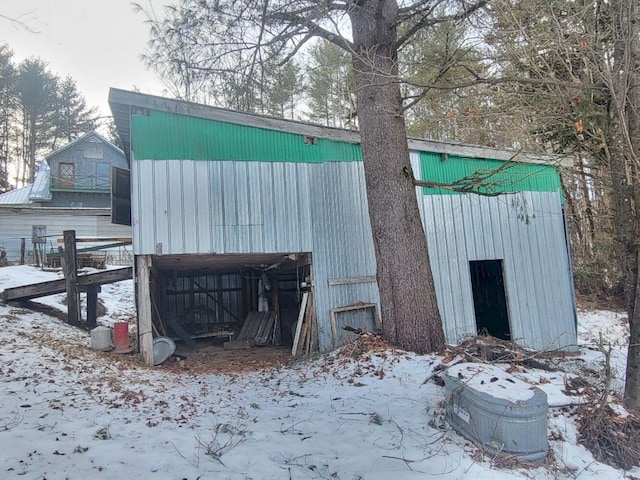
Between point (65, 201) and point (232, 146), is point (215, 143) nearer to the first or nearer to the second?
point (232, 146)

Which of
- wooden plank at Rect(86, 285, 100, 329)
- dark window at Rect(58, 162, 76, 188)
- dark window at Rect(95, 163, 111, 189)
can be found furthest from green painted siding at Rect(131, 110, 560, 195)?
dark window at Rect(58, 162, 76, 188)

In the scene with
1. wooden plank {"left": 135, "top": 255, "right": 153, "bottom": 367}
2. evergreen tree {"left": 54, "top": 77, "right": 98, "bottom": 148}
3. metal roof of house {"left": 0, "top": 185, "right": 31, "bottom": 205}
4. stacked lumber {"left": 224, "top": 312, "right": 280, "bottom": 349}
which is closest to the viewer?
wooden plank {"left": 135, "top": 255, "right": 153, "bottom": 367}

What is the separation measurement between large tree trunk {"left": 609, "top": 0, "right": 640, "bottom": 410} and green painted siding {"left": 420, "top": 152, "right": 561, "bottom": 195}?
12.6ft

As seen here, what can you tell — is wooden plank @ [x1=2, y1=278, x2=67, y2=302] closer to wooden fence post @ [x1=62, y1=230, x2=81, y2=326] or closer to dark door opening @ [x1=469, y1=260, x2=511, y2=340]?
wooden fence post @ [x1=62, y1=230, x2=81, y2=326]

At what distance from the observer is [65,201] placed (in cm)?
2114

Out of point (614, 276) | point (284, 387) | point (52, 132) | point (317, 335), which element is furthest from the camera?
point (52, 132)

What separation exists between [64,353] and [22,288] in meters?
3.63

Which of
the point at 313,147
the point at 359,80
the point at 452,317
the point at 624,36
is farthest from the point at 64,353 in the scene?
the point at 624,36

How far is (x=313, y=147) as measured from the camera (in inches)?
319

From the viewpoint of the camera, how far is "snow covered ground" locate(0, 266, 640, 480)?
3.13 metres

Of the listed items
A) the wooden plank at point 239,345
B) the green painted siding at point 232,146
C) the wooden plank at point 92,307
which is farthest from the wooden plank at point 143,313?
the wooden plank at point 92,307

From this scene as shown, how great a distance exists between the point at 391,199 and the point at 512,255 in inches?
162

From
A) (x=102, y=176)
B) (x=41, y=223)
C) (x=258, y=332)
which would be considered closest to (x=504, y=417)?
(x=258, y=332)

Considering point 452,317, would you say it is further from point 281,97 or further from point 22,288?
point 22,288
